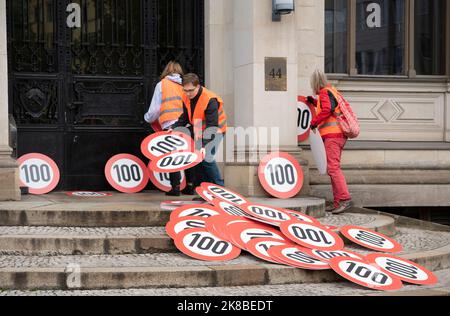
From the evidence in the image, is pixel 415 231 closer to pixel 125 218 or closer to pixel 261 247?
pixel 261 247

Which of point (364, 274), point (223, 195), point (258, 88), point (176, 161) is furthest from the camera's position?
point (258, 88)

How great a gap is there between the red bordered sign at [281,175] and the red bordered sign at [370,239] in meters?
1.98

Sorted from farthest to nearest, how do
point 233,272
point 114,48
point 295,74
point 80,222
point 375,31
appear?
point 375,31 < point 114,48 < point 295,74 < point 80,222 < point 233,272

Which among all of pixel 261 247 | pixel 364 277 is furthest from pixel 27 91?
pixel 364 277

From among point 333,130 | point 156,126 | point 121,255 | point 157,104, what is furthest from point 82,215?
point 333,130

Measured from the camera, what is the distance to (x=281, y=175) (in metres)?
11.4

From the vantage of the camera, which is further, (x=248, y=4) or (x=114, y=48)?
(x=114, y=48)

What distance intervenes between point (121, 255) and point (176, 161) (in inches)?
83.9

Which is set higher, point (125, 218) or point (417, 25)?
point (417, 25)

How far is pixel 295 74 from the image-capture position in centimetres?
1171

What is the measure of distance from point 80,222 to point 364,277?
334cm

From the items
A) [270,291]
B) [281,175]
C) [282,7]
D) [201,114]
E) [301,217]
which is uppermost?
[282,7]

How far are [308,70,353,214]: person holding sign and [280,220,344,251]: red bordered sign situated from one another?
1890mm

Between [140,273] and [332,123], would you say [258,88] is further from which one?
[140,273]
